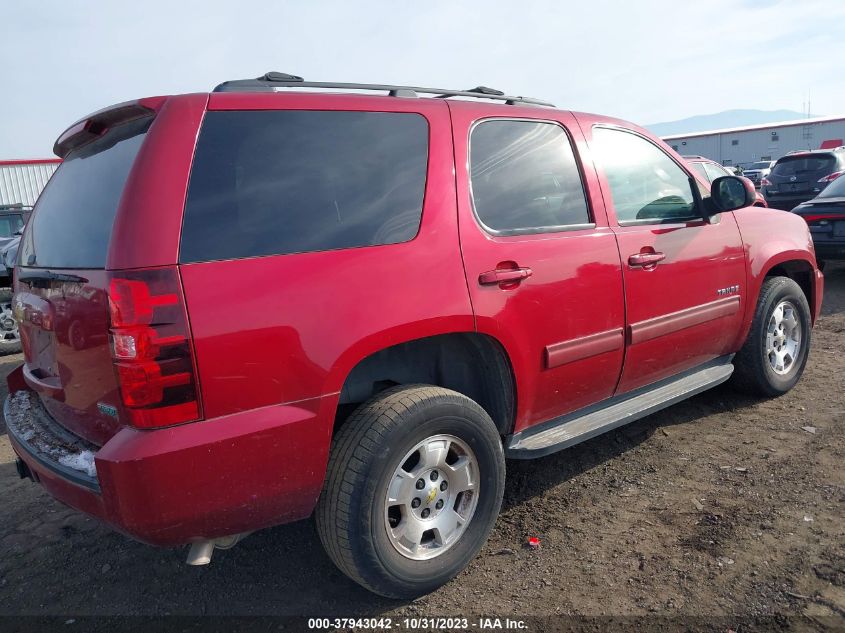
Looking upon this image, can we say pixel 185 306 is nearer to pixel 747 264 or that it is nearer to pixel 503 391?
pixel 503 391

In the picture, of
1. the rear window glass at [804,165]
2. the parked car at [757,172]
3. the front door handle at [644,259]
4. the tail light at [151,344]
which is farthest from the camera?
the parked car at [757,172]

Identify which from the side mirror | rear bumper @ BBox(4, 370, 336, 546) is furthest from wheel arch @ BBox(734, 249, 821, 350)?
rear bumper @ BBox(4, 370, 336, 546)

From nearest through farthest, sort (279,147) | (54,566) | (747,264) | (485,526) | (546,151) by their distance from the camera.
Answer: (279,147)
(485,526)
(54,566)
(546,151)
(747,264)

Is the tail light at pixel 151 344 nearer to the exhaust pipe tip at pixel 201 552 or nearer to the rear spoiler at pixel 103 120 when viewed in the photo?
the exhaust pipe tip at pixel 201 552

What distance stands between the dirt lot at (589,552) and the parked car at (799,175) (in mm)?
10696

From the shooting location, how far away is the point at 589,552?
277 cm

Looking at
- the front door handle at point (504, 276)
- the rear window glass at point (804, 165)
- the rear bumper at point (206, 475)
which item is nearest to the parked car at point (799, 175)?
the rear window glass at point (804, 165)

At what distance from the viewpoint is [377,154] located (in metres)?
2.47

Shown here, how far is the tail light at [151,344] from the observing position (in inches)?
74.8

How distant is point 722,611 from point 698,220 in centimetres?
218

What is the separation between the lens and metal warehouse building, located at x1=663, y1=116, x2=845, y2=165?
4191cm

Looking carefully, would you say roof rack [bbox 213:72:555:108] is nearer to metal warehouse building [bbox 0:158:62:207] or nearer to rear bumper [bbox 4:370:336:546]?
rear bumper [bbox 4:370:336:546]

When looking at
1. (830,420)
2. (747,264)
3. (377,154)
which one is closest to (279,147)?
(377,154)

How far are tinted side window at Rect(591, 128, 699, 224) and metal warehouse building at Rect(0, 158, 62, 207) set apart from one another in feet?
79.4
